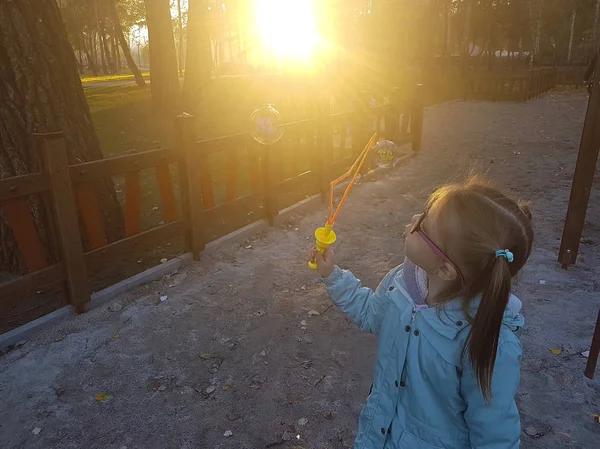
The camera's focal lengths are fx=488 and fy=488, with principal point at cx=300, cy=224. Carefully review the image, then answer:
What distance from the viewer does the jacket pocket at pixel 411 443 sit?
70.7 inches

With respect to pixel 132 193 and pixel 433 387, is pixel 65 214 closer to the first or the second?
pixel 132 193

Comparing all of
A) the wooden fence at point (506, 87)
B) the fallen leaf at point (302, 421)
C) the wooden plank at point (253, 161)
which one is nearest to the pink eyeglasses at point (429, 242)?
the fallen leaf at point (302, 421)

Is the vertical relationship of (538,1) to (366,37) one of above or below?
above

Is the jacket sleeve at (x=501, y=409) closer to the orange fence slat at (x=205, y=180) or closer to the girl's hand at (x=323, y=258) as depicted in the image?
the girl's hand at (x=323, y=258)

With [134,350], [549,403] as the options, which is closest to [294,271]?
[134,350]

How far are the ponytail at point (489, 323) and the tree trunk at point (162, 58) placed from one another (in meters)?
13.5

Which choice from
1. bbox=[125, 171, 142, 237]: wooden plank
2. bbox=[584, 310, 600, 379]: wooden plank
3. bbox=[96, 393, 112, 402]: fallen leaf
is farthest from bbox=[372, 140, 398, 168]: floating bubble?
bbox=[125, 171, 142, 237]: wooden plank

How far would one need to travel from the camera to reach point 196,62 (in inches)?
609

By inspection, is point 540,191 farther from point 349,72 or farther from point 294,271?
point 349,72

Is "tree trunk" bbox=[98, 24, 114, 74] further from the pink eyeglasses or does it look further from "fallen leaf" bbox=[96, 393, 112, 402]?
the pink eyeglasses

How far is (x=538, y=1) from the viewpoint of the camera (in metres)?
40.5

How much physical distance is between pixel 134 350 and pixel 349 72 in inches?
1162

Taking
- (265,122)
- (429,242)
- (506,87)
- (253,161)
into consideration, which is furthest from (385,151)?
(506,87)

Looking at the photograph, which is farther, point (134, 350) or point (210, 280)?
point (210, 280)
